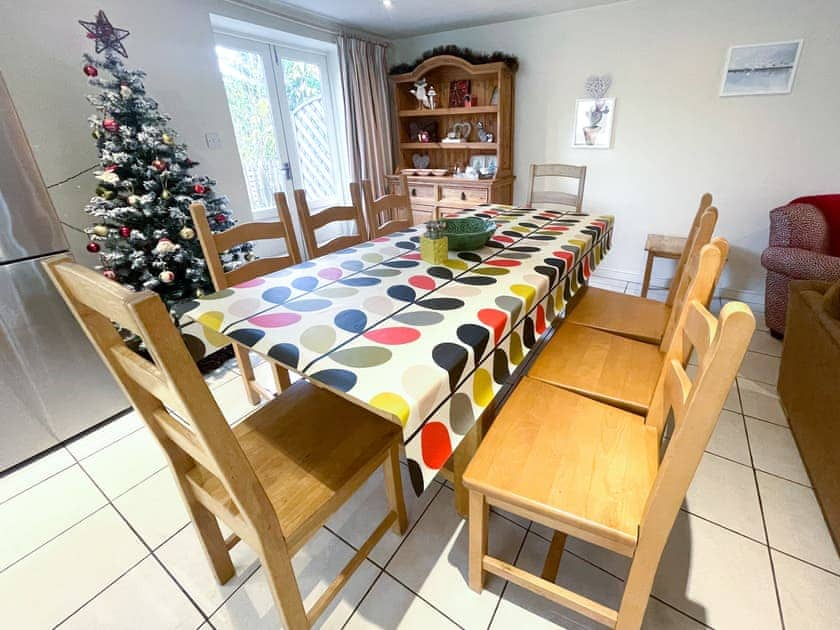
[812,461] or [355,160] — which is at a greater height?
[355,160]

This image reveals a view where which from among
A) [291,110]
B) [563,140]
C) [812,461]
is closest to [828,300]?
[812,461]

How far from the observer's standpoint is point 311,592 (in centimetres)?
113

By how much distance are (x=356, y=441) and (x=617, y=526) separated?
618 millimetres

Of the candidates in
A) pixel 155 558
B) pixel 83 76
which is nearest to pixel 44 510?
pixel 155 558

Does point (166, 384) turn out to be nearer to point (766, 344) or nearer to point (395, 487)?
point (395, 487)

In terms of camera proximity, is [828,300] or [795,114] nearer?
[828,300]

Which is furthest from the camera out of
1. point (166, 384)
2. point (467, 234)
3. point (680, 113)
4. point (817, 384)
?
point (680, 113)

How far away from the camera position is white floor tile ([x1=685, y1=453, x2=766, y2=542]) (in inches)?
49.3

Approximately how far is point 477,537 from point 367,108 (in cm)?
343

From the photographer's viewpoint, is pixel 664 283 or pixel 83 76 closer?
pixel 83 76

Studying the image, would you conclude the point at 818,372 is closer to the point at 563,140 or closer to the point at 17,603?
the point at 563,140

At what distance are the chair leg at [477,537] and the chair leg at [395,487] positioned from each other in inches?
10.4

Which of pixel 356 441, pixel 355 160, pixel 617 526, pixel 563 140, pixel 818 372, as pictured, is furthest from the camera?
pixel 355 160

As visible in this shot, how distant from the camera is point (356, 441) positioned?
997 mm
